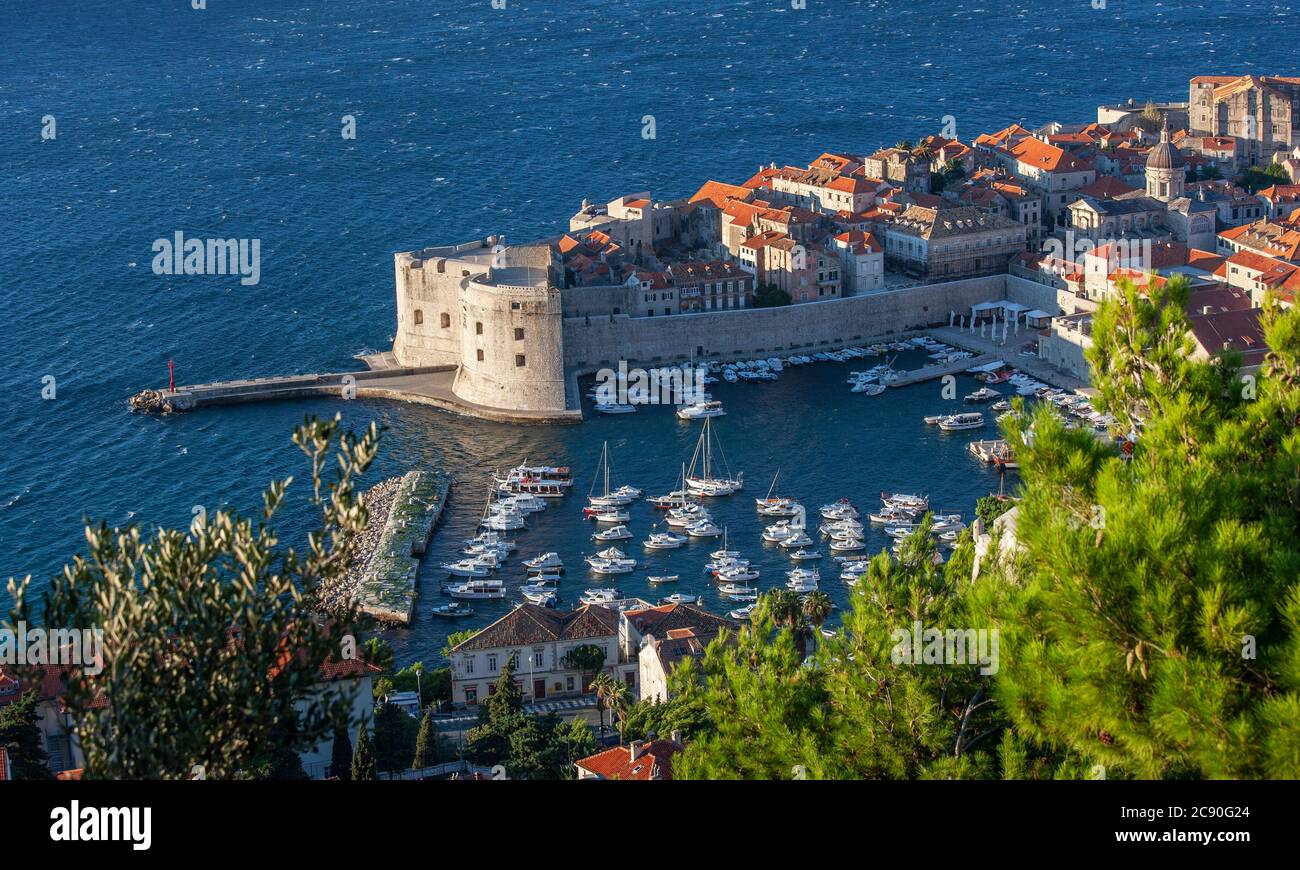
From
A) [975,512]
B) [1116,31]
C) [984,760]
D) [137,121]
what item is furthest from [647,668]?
[1116,31]

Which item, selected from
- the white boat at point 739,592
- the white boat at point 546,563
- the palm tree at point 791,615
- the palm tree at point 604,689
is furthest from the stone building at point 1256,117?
the palm tree at point 604,689

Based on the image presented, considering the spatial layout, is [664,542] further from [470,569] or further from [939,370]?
[939,370]

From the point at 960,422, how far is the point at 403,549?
13811 mm

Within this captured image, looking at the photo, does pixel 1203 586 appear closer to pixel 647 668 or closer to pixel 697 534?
pixel 647 668

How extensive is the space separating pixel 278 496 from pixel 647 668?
18.9m

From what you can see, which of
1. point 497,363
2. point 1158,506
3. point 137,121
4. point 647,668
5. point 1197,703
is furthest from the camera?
point 137,121

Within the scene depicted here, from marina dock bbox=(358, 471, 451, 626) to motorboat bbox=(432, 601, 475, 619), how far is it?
49 centimetres

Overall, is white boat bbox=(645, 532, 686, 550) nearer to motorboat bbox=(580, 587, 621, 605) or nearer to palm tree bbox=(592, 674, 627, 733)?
motorboat bbox=(580, 587, 621, 605)

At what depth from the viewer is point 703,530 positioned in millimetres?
37531

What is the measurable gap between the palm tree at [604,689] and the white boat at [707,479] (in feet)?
34.4

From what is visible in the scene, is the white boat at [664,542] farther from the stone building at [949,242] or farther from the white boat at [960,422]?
the stone building at [949,242]

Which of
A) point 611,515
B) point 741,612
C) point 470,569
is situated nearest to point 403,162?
point 611,515

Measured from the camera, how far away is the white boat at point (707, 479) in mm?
39875

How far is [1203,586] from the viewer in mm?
9922
